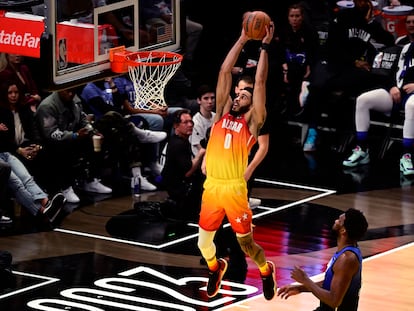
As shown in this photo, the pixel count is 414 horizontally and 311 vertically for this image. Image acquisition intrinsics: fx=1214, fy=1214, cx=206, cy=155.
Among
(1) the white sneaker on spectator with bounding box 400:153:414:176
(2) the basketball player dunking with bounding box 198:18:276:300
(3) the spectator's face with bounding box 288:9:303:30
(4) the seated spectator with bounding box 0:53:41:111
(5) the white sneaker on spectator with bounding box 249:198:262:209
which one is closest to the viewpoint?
(2) the basketball player dunking with bounding box 198:18:276:300

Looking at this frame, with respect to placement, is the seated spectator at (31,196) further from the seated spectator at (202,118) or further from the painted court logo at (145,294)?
the seated spectator at (202,118)

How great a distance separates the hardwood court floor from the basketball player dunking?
0.38 metres

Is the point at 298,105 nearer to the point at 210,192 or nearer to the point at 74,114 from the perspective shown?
the point at 74,114

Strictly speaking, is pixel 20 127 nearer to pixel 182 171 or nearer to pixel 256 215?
pixel 182 171

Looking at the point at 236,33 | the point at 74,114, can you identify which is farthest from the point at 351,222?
the point at 236,33

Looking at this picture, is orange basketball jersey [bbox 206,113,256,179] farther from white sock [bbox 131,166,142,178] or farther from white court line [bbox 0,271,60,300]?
white sock [bbox 131,166,142,178]

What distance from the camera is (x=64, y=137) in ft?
44.4

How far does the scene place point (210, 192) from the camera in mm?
10547

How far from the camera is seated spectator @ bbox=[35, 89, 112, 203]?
13406 mm

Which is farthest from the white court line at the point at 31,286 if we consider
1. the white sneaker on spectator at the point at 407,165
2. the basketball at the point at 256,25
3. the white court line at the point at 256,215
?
the white sneaker on spectator at the point at 407,165

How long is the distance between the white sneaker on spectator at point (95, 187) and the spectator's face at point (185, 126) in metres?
1.49

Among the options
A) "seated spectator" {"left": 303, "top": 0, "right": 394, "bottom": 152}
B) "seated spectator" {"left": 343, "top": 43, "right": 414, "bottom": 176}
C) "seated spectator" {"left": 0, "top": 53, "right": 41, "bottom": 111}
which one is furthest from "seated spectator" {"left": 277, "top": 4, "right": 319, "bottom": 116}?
"seated spectator" {"left": 0, "top": 53, "right": 41, "bottom": 111}

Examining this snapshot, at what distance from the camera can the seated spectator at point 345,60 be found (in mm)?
16297

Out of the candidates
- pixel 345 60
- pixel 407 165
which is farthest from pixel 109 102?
pixel 407 165
